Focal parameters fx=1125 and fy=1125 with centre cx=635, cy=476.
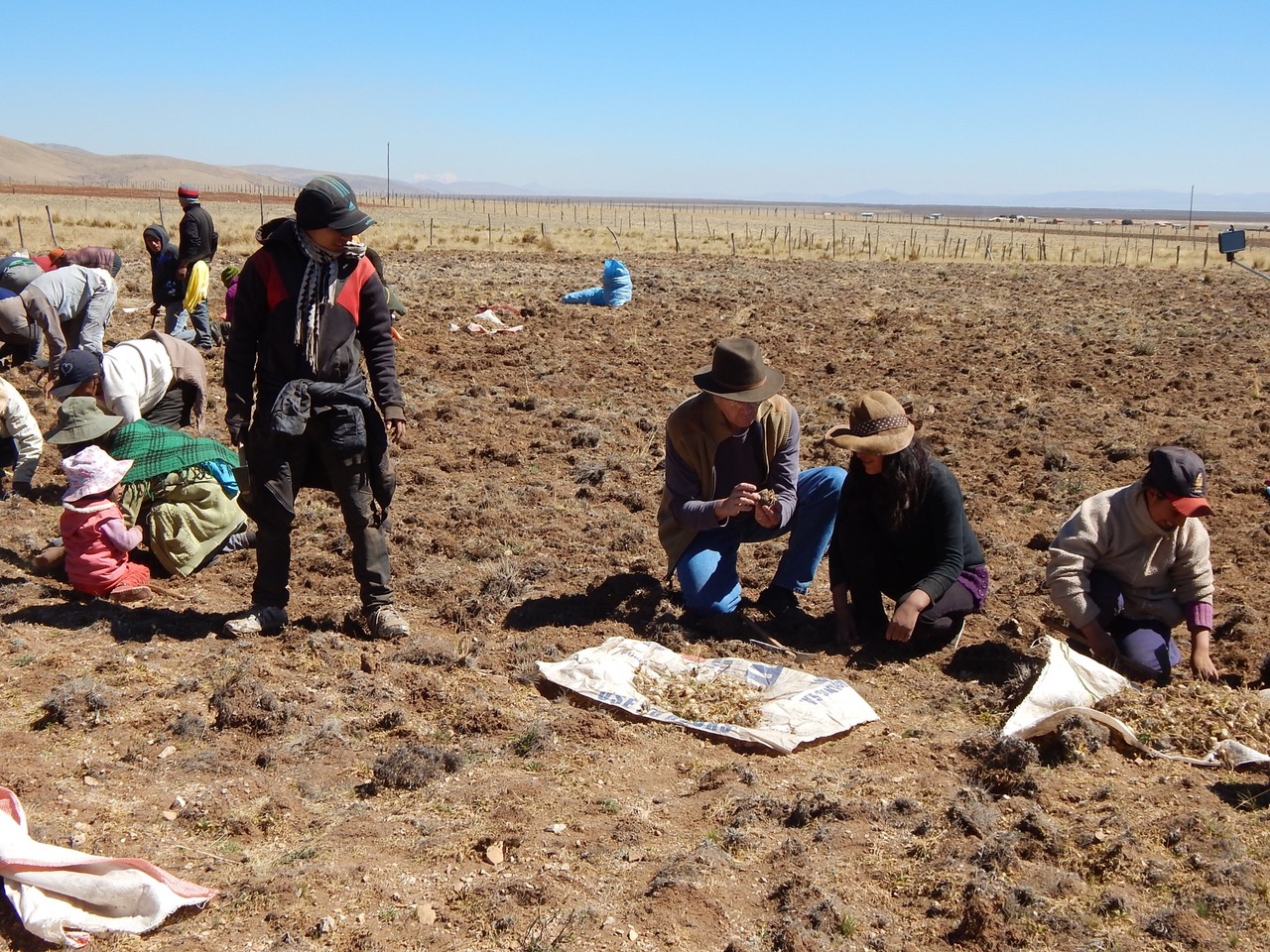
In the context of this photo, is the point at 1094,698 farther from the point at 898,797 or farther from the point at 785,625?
the point at 785,625

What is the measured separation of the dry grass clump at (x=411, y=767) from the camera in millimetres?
3787

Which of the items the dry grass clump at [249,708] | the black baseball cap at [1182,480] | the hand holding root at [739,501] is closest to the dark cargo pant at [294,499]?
the dry grass clump at [249,708]

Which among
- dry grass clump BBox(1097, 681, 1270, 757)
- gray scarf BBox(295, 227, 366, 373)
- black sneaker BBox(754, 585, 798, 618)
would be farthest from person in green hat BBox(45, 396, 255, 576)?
dry grass clump BBox(1097, 681, 1270, 757)

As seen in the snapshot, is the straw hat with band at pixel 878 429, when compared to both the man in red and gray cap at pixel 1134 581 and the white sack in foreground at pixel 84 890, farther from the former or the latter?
the white sack in foreground at pixel 84 890

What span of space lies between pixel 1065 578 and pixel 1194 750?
0.89m

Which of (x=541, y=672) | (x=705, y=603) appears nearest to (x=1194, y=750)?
(x=705, y=603)

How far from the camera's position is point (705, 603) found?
532cm

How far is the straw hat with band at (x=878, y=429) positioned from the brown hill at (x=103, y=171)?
138334mm

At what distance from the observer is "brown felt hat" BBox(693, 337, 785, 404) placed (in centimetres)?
Answer: 495

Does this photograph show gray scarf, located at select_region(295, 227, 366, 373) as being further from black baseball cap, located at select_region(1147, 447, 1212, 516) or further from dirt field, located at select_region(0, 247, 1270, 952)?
black baseball cap, located at select_region(1147, 447, 1212, 516)

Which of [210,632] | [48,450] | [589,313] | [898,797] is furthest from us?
[589,313]

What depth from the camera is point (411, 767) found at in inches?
150

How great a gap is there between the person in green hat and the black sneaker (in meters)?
2.74

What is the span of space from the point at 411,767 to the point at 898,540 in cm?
242
